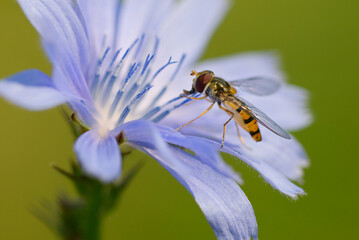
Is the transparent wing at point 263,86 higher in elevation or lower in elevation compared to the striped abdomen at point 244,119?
higher

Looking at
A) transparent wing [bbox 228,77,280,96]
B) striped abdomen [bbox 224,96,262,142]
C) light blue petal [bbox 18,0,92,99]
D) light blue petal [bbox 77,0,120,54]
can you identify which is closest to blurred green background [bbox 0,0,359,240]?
light blue petal [bbox 77,0,120,54]

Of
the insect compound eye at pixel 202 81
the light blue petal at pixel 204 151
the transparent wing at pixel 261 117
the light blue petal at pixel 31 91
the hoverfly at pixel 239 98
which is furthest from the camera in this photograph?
the insect compound eye at pixel 202 81

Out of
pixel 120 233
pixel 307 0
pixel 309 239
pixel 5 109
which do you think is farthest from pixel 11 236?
pixel 307 0

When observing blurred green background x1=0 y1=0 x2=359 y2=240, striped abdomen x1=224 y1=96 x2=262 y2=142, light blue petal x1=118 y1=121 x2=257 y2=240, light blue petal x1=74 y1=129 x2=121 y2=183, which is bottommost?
blurred green background x1=0 y1=0 x2=359 y2=240

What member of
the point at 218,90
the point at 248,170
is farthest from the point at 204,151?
the point at 248,170

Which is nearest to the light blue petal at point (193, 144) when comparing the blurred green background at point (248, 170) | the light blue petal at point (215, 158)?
the light blue petal at point (215, 158)

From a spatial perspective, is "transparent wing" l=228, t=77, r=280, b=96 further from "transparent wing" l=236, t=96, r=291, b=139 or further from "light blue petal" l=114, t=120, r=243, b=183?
"light blue petal" l=114, t=120, r=243, b=183

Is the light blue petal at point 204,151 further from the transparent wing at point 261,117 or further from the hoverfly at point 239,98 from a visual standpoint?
the transparent wing at point 261,117
